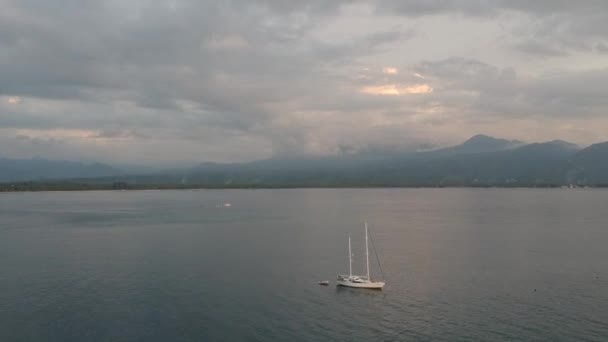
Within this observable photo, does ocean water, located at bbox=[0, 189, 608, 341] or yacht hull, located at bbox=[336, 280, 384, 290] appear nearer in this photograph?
ocean water, located at bbox=[0, 189, 608, 341]

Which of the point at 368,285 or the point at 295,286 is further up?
the point at 368,285

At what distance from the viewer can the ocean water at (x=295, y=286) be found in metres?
39.8

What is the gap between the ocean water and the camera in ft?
131

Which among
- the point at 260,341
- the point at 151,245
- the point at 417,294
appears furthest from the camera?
the point at 151,245

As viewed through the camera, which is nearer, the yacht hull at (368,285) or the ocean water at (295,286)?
the ocean water at (295,286)

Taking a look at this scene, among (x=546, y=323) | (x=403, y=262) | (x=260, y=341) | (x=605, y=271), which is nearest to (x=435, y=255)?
(x=403, y=262)

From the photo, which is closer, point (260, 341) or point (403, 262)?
point (260, 341)

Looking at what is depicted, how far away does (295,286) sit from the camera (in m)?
53.2

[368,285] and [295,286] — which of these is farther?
[295,286]

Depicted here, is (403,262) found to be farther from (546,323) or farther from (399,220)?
(399,220)

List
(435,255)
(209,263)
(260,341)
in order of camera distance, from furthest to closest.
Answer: (435,255) → (209,263) → (260,341)

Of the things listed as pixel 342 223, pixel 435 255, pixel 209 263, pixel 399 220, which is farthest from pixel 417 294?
pixel 399 220

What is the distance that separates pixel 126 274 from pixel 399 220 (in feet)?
263

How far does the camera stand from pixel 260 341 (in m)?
37.5
